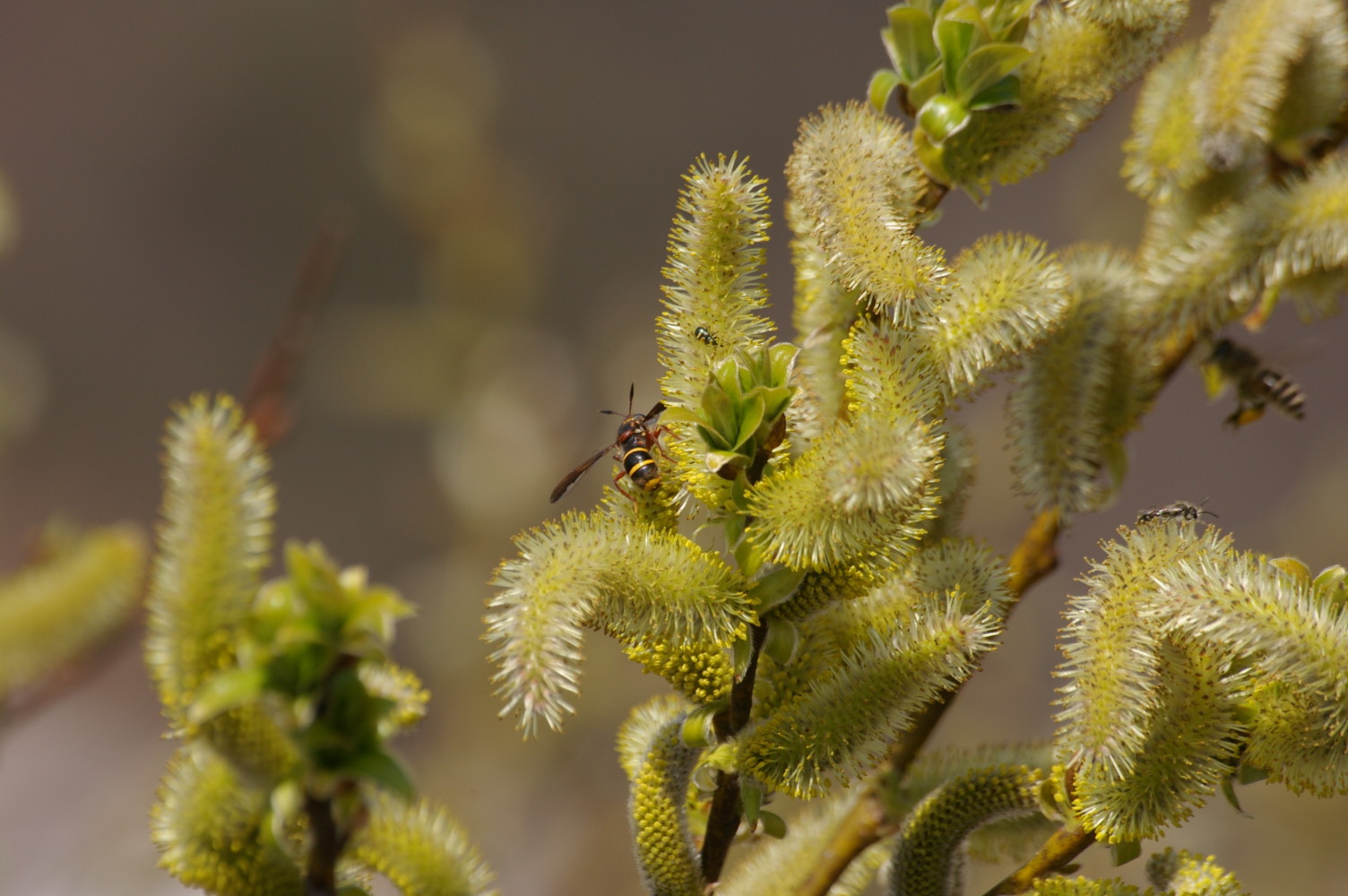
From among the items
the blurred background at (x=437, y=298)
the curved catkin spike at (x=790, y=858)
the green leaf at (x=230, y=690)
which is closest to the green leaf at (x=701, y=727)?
the curved catkin spike at (x=790, y=858)

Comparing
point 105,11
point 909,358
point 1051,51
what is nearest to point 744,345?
point 909,358

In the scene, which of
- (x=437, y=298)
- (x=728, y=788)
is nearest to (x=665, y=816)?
(x=728, y=788)

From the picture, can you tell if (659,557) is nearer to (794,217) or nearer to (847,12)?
(794,217)

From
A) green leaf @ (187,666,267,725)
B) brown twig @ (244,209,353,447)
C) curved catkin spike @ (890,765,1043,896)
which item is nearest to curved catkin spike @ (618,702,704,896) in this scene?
curved catkin spike @ (890,765,1043,896)

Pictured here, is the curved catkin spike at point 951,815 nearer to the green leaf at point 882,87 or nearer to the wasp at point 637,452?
the wasp at point 637,452

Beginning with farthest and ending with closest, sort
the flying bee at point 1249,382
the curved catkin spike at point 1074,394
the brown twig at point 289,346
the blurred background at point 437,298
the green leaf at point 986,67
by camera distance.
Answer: the blurred background at point 437,298 → the brown twig at point 289,346 → the flying bee at point 1249,382 → the curved catkin spike at point 1074,394 → the green leaf at point 986,67

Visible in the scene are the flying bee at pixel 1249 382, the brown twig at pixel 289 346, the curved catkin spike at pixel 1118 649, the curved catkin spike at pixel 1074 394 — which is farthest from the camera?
the brown twig at pixel 289 346

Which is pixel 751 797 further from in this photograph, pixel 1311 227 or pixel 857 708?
pixel 1311 227
